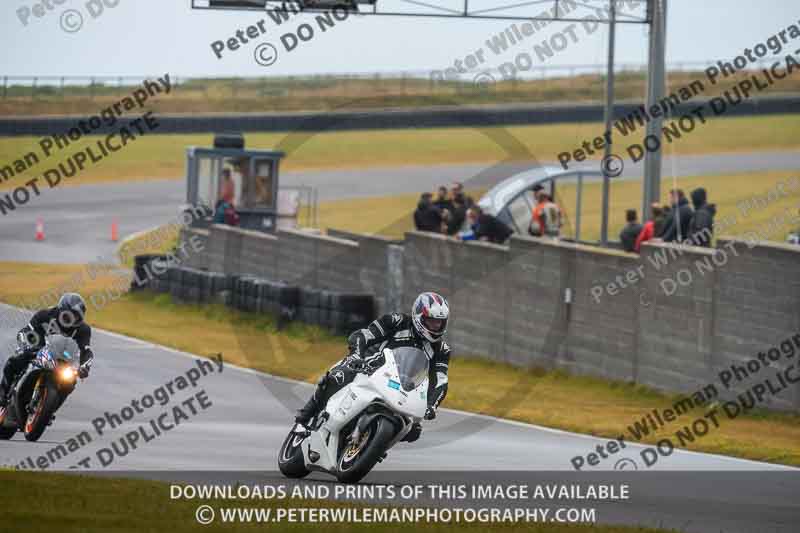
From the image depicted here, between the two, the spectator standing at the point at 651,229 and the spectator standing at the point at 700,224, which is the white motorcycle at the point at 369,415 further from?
the spectator standing at the point at 651,229

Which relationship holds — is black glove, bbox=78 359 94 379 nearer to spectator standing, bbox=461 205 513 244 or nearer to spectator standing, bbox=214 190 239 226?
spectator standing, bbox=461 205 513 244

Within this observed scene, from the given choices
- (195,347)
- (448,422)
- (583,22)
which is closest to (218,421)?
(448,422)

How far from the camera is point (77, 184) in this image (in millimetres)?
57281

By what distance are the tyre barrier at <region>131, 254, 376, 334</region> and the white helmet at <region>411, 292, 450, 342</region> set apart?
14708 mm

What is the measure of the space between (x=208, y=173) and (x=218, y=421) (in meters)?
21.4

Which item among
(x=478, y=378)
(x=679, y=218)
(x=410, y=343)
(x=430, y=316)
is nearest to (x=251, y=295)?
(x=478, y=378)

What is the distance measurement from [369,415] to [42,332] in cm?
444

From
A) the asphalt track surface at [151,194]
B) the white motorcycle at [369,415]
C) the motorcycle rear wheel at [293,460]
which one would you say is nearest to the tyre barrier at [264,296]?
the asphalt track surface at [151,194]

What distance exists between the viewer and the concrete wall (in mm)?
19000

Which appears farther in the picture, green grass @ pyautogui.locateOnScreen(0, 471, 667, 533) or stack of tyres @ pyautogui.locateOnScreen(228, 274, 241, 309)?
stack of tyres @ pyautogui.locateOnScreen(228, 274, 241, 309)

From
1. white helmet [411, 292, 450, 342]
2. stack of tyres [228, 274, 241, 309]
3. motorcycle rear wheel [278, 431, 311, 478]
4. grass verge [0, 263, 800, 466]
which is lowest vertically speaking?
grass verge [0, 263, 800, 466]

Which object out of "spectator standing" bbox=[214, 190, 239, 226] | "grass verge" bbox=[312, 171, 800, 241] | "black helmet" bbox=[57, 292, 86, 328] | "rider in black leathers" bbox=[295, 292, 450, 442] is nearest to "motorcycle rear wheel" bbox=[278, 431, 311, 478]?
"rider in black leathers" bbox=[295, 292, 450, 442]

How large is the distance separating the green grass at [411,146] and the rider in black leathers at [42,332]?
1591 inches

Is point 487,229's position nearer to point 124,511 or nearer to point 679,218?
point 679,218
